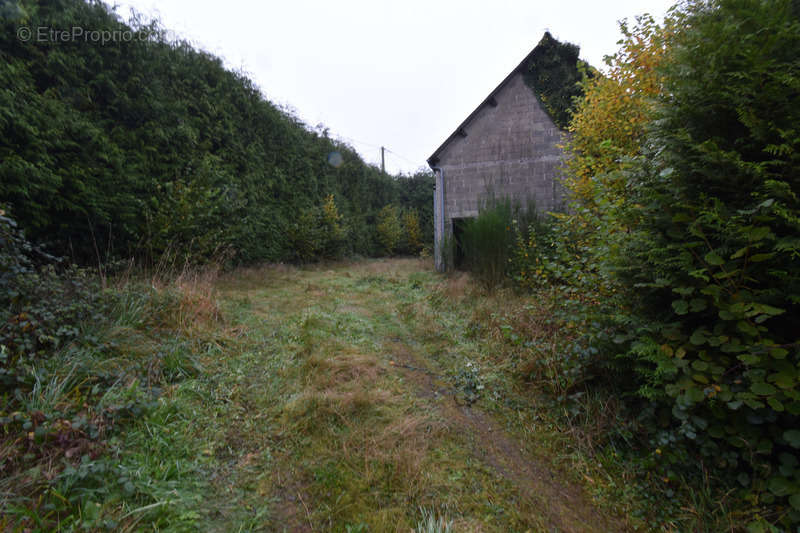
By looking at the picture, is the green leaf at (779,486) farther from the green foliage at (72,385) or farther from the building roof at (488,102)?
the building roof at (488,102)

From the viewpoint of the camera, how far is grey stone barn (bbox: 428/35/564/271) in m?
7.16

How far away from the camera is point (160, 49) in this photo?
595 cm

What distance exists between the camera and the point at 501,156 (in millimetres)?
7727

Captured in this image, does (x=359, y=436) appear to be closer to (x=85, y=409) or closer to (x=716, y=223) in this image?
(x=85, y=409)

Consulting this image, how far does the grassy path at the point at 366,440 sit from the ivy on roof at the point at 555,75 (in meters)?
6.04

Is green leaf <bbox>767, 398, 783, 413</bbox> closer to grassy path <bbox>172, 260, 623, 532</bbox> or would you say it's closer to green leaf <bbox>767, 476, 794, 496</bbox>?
green leaf <bbox>767, 476, 794, 496</bbox>

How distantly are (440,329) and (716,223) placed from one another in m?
2.96

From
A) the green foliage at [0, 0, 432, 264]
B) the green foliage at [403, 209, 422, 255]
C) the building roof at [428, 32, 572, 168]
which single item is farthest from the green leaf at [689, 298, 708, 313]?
the green foliage at [403, 209, 422, 255]

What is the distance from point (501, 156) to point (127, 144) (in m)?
7.82

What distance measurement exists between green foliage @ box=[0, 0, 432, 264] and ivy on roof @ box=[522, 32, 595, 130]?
7.37 meters

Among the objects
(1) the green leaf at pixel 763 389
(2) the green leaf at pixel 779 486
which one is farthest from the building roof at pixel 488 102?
(2) the green leaf at pixel 779 486

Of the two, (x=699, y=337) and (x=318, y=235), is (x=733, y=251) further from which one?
(x=318, y=235)

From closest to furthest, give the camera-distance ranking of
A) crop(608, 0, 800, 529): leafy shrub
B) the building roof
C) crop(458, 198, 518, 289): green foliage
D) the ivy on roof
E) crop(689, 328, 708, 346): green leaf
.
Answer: crop(608, 0, 800, 529): leafy shrub
crop(689, 328, 708, 346): green leaf
crop(458, 198, 518, 289): green foliage
the ivy on roof
the building roof

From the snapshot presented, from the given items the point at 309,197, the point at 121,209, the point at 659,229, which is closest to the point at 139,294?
the point at 121,209
